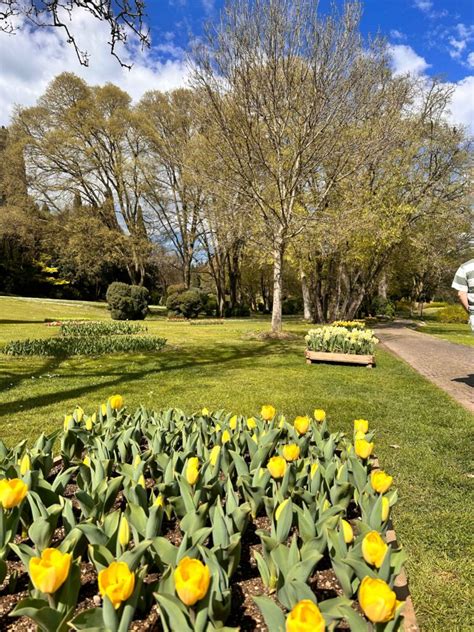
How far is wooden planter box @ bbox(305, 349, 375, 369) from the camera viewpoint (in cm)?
891

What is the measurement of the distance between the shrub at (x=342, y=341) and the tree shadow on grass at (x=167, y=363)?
4.87ft

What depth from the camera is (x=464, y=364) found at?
377 inches

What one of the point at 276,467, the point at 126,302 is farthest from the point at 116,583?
the point at 126,302

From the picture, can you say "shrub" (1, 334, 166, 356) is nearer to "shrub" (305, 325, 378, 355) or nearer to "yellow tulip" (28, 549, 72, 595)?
"shrub" (305, 325, 378, 355)

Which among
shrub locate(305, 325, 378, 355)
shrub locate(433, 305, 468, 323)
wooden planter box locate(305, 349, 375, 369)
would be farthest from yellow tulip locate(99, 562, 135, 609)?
shrub locate(433, 305, 468, 323)

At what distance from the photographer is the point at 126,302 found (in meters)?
23.2

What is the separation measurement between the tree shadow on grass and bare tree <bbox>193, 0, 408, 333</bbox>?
3.59m

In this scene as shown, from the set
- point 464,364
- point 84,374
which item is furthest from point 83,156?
point 464,364

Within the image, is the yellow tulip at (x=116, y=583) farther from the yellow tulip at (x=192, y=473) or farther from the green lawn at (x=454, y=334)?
the green lawn at (x=454, y=334)

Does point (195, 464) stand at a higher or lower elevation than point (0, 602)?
higher

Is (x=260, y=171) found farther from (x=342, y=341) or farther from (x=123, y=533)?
(x=123, y=533)

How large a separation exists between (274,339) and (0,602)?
→ 41.1 ft

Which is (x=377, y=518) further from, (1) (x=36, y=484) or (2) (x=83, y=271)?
(2) (x=83, y=271)

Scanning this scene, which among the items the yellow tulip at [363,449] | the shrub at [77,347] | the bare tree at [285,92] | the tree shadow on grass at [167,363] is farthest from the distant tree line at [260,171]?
the yellow tulip at [363,449]
